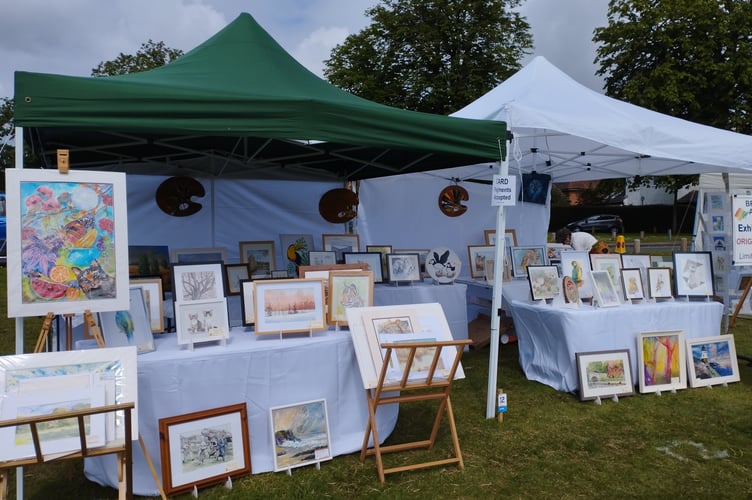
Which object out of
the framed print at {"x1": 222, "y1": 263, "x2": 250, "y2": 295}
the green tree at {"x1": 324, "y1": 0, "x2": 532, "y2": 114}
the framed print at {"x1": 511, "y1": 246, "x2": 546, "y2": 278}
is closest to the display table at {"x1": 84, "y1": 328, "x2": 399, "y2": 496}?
the framed print at {"x1": 222, "y1": 263, "x2": 250, "y2": 295}

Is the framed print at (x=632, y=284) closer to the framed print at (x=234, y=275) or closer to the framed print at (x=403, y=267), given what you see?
the framed print at (x=403, y=267)

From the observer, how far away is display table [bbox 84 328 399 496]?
7.61 feet

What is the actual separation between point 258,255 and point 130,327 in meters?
2.16

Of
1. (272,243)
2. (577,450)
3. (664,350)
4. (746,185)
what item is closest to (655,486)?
(577,450)

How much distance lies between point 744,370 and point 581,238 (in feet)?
6.31

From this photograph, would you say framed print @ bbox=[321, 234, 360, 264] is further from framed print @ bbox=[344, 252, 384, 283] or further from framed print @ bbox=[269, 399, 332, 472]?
framed print @ bbox=[269, 399, 332, 472]

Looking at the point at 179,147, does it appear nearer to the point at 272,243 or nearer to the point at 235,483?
the point at 272,243

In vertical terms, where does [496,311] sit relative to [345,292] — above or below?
below

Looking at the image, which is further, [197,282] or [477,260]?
[477,260]

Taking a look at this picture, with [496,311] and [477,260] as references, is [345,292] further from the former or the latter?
[477,260]

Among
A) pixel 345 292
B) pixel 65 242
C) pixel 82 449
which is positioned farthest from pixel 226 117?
pixel 82 449

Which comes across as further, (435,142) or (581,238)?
(581,238)

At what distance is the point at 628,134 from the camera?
3574mm

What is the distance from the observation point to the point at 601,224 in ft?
74.6
